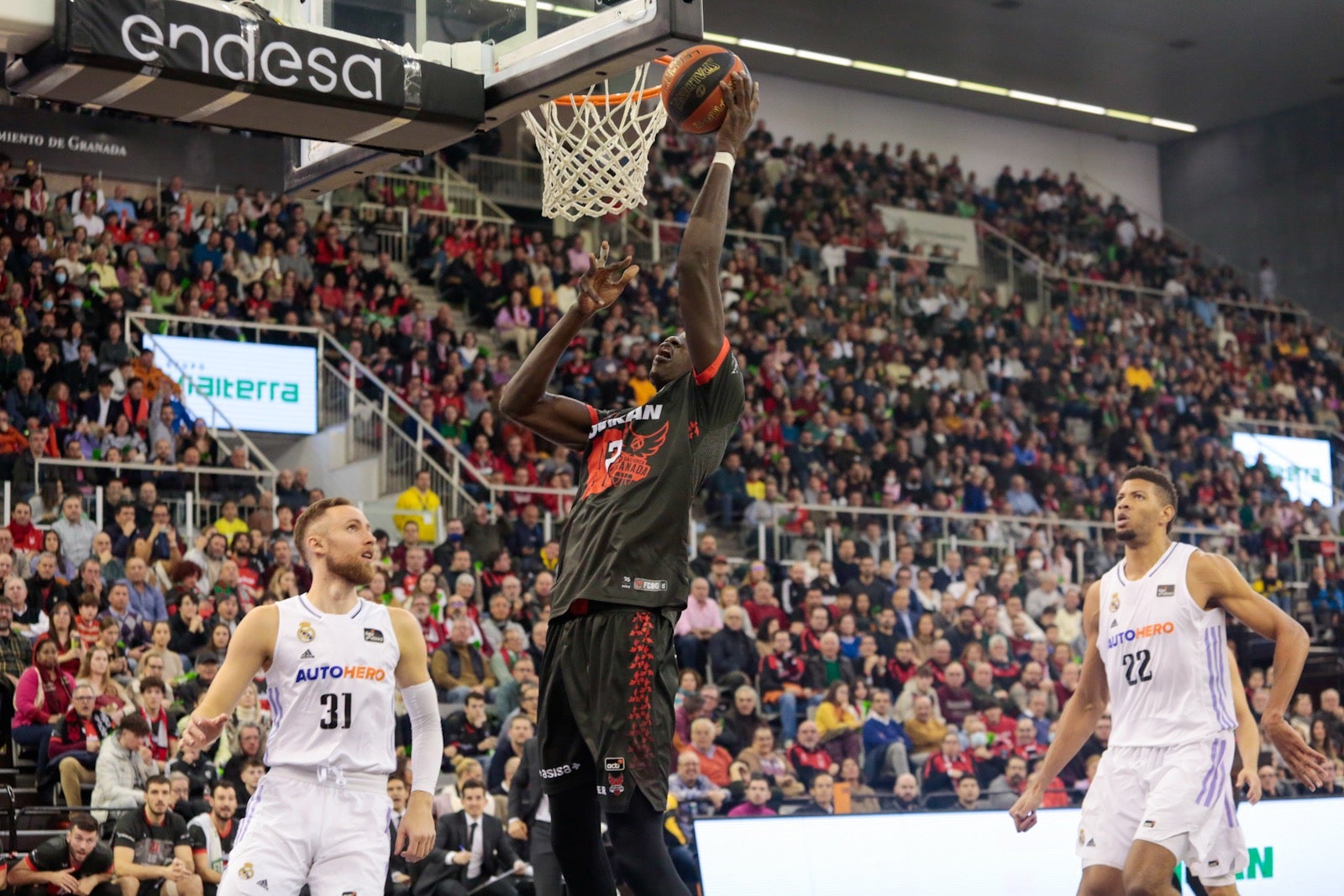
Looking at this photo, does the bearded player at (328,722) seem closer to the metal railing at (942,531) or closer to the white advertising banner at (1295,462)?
the metal railing at (942,531)

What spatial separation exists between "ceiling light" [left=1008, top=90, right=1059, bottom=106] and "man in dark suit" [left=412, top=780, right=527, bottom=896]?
891 inches

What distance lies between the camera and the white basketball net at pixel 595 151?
7.32 meters

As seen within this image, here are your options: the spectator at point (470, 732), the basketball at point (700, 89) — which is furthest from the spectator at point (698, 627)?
the basketball at point (700, 89)

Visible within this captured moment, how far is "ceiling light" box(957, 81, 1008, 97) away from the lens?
30250 millimetres

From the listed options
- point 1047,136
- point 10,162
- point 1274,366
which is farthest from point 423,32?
point 1047,136

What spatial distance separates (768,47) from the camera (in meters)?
28.1

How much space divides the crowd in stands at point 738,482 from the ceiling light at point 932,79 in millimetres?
1628

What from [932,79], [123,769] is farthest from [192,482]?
[932,79]

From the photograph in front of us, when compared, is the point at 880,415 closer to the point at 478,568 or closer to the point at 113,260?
the point at 478,568

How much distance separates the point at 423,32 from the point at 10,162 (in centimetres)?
1470

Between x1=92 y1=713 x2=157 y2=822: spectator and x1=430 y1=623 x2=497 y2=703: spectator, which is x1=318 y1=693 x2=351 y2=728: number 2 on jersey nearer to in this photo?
x1=92 y1=713 x2=157 y2=822: spectator

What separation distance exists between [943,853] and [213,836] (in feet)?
17.4

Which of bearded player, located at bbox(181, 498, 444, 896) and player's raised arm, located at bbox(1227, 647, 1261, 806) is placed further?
player's raised arm, located at bbox(1227, 647, 1261, 806)

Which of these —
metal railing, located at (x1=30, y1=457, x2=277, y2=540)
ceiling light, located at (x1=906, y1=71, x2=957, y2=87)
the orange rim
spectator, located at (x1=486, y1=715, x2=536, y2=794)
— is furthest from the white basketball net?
ceiling light, located at (x1=906, y1=71, x2=957, y2=87)
